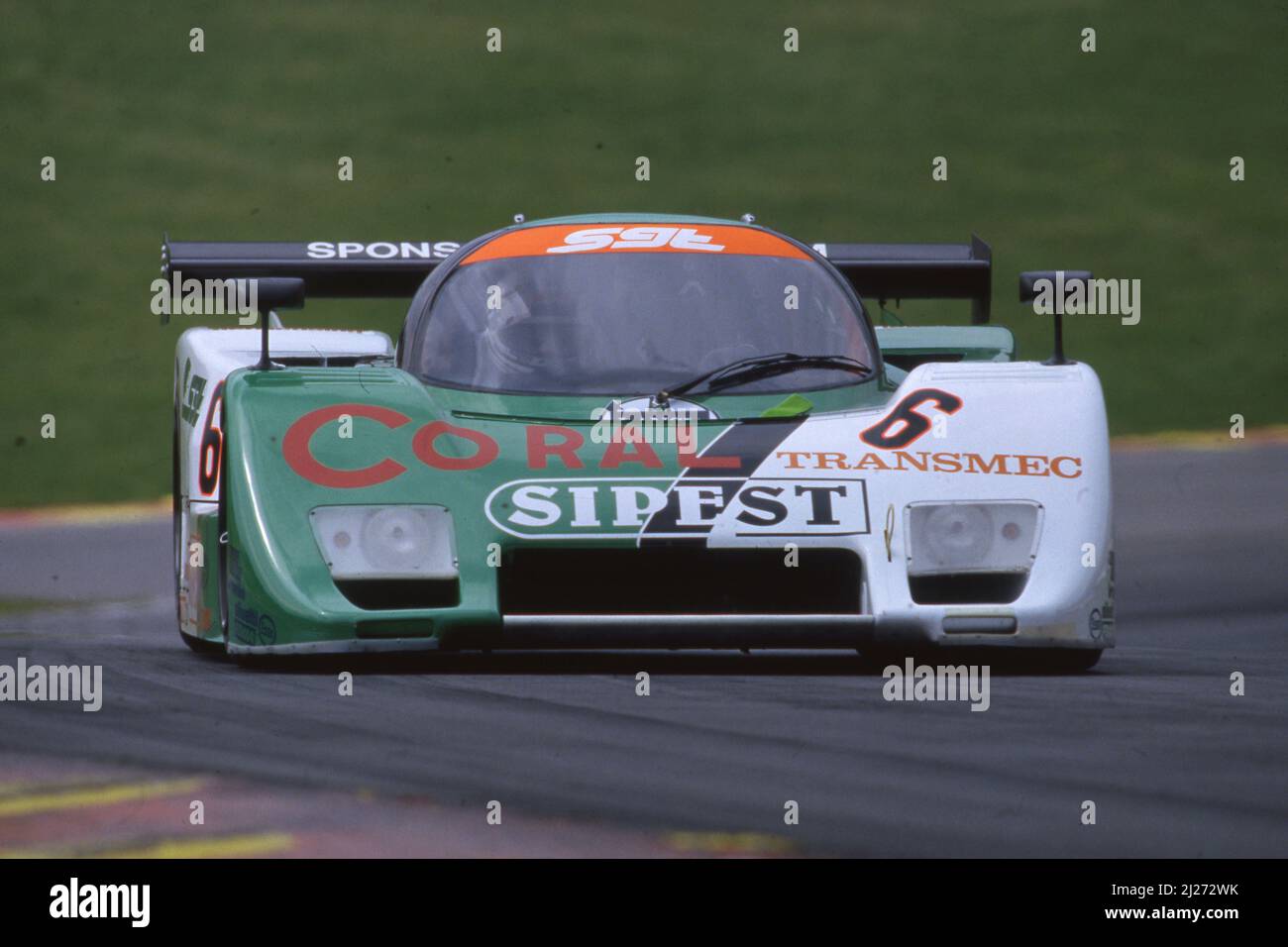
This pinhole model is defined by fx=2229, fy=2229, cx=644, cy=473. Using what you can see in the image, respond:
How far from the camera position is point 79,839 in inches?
129

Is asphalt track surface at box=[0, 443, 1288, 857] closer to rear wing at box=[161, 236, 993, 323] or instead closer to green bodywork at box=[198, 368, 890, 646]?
green bodywork at box=[198, 368, 890, 646]

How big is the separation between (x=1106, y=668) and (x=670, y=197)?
65.0 feet

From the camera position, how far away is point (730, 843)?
3244mm

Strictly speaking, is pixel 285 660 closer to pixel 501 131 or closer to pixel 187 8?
pixel 501 131

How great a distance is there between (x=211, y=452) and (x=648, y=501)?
162cm

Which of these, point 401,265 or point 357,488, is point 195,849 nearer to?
point 357,488

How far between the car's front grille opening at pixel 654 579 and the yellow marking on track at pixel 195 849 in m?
2.14

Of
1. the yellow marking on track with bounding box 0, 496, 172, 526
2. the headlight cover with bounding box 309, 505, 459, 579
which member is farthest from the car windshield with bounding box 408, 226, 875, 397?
the yellow marking on track with bounding box 0, 496, 172, 526

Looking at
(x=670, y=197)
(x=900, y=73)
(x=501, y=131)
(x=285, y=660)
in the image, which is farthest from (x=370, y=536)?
(x=900, y=73)

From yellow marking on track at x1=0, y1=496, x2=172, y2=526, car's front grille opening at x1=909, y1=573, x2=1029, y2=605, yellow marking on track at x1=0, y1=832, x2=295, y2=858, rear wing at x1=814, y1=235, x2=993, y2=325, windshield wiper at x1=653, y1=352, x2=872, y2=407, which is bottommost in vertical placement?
yellow marking on track at x1=0, y1=832, x2=295, y2=858

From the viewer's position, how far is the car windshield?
20.4 ft

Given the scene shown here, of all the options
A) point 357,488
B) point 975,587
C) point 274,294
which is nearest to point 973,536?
point 975,587

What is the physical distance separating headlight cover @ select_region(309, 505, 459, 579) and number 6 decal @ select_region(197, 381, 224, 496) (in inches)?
29.6
